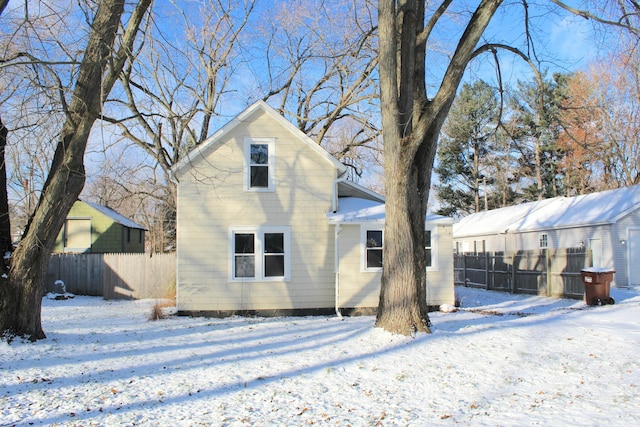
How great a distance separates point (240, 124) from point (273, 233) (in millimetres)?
3318

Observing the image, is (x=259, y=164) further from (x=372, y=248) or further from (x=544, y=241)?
(x=544, y=241)

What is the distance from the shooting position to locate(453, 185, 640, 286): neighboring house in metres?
20.6

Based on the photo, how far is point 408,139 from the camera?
29.8ft

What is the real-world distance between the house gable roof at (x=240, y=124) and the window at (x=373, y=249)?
6.93ft

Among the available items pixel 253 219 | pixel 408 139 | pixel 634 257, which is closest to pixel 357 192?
pixel 253 219

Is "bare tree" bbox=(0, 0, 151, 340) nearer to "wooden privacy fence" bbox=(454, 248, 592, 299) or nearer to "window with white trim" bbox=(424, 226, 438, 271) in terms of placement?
"window with white trim" bbox=(424, 226, 438, 271)

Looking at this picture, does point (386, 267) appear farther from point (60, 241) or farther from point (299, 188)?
point (60, 241)

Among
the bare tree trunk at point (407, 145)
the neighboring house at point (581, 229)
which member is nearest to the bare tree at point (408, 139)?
the bare tree trunk at point (407, 145)

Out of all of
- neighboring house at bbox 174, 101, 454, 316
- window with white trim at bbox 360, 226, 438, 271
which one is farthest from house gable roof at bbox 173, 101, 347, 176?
window with white trim at bbox 360, 226, 438, 271

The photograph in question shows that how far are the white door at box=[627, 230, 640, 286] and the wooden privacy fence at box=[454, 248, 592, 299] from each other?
4.17m

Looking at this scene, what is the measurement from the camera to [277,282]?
1427cm

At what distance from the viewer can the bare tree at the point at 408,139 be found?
29.4 feet

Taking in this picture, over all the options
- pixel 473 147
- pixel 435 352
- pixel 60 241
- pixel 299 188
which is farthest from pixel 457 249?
pixel 435 352

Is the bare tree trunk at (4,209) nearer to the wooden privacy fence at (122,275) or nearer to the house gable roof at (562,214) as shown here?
the wooden privacy fence at (122,275)
